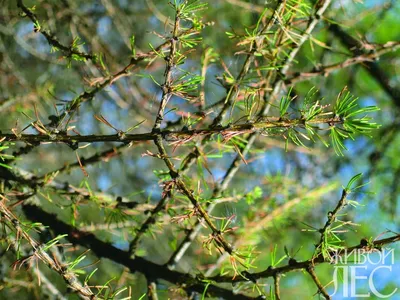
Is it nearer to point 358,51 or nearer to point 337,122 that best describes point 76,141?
point 337,122

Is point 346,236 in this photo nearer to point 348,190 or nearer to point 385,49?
point 385,49

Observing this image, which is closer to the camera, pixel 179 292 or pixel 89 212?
pixel 179 292

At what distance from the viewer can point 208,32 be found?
2725 millimetres

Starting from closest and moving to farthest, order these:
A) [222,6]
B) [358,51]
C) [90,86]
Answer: [90,86], [358,51], [222,6]

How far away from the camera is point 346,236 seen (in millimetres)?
2789

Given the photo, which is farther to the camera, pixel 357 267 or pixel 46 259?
pixel 357 267

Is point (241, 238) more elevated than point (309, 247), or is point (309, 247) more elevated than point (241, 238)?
point (309, 247)

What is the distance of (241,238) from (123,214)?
416mm

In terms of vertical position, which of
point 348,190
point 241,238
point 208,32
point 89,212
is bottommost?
point 348,190

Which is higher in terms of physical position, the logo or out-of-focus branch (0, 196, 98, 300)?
the logo

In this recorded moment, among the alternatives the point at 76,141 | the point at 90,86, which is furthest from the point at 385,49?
Answer: the point at 76,141

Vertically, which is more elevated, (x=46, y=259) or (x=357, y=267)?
(x=357, y=267)

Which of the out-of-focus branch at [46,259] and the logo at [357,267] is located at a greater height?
the logo at [357,267]

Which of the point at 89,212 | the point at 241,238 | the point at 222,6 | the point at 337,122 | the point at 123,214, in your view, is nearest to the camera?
the point at 337,122
